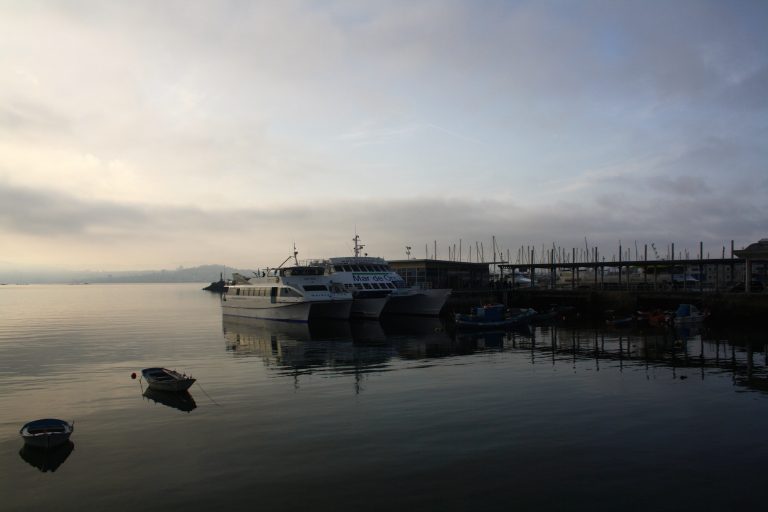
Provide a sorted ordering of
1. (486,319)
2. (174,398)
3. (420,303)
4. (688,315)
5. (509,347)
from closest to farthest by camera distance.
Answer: (174,398), (509,347), (688,315), (486,319), (420,303)

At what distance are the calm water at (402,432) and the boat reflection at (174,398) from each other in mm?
170

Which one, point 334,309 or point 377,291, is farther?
point 377,291

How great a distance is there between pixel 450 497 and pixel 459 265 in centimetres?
7396

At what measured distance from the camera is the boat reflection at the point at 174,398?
21625 millimetres

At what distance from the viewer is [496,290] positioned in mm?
76250

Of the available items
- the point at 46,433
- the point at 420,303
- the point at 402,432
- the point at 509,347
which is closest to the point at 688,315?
the point at 509,347

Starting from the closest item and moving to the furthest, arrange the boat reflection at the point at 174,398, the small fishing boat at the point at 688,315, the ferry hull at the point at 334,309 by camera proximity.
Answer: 1. the boat reflection at the point at 174,398
2. the small fishing boat at the point at 688,315
3. the ferry hull at the point at 334,309

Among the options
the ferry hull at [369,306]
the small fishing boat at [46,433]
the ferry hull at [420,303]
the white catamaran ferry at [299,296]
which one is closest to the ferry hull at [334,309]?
the white catamaran ferry at [299,296]

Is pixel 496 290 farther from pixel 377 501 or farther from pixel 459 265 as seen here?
pixel 377 501

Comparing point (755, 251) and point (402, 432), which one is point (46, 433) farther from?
point (755, 251)

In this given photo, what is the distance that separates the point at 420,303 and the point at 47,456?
51.2 metres

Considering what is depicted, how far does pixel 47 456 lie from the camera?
1557 centimetres

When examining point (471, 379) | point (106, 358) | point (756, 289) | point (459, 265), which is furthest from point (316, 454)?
point (459, 265)

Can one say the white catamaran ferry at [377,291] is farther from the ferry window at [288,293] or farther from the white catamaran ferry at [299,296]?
the ferry window at [288,293]
